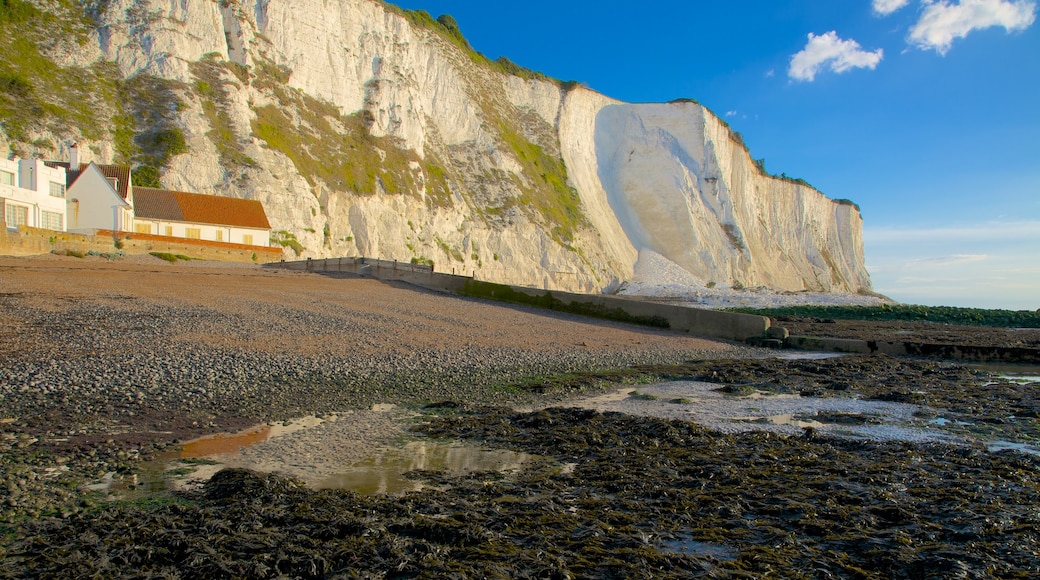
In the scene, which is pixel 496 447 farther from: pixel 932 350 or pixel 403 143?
pixel 403 143

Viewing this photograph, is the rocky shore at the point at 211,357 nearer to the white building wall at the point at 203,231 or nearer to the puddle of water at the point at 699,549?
the puddle of water at the point at 699,549

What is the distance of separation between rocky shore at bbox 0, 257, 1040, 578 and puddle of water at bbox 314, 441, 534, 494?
18 centimetres

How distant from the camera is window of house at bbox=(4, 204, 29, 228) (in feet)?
83.8

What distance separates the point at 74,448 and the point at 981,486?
686 cm

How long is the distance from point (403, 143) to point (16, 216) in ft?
66.4

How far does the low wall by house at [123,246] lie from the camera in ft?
69.2

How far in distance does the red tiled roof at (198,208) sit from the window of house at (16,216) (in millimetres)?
4264

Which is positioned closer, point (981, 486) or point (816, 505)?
point (816, 505)

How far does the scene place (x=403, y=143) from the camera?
40.4 meters

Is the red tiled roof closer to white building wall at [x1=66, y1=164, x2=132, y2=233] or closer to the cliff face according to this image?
the cliff face

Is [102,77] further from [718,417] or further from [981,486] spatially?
[981,486]

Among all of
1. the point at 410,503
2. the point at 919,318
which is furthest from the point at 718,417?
the point at 919,318

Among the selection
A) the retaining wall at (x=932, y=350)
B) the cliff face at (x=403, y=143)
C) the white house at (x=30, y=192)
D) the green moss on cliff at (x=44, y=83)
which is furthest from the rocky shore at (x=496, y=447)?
the cliff face at (x=403, y=143)

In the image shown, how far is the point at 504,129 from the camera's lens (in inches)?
1884
